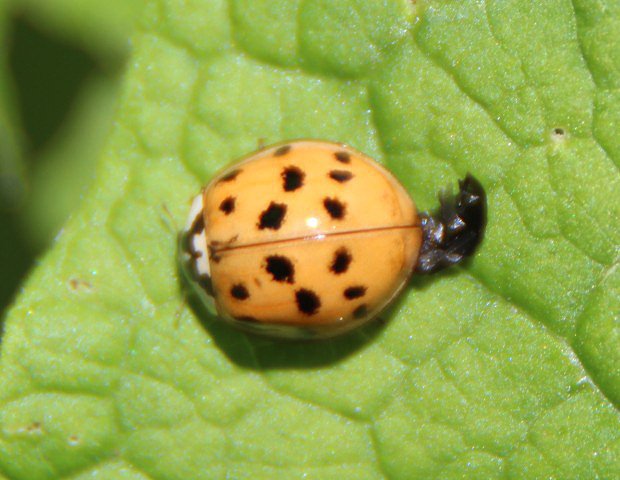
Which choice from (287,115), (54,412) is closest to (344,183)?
(287,115)

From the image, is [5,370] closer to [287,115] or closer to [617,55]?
[287,115]

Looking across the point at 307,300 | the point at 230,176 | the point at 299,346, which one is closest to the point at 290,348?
the point at 299,346

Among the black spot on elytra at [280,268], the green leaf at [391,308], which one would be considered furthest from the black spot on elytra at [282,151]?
the black spot on elytra at [280,268]

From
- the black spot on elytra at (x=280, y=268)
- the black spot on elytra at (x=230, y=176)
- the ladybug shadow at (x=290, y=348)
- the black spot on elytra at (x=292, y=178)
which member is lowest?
the ladybug shadow at (x=290, y=348)

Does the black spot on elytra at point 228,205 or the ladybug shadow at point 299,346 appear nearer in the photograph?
the black spot on elytra at point 228,205

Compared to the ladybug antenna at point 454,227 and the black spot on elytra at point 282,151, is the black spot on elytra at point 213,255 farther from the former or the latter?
the ladybug antenna at point 454,227

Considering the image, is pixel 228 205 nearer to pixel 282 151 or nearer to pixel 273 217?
pixel 273 217
